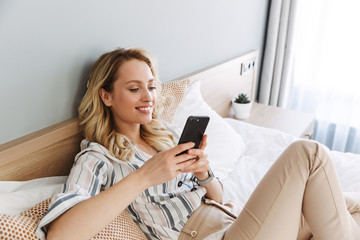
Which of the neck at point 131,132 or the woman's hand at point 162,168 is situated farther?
the neck at point 131,132

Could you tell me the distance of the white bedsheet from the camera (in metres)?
1.62

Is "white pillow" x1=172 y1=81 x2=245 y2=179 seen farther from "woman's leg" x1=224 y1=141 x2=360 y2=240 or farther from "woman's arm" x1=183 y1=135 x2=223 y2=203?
"woman's leg" x1=224 y1=141 x2=360 y2=240

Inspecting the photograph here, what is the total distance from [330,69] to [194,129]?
222 centimetres

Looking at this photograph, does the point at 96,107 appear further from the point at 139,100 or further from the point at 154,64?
the point at 154,64

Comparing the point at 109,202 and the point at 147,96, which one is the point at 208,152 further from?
the point at 109,202

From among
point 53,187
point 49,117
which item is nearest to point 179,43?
point 49,117

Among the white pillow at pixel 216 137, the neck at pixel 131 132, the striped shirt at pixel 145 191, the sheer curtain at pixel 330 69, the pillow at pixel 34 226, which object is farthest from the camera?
the sheer curtain at pixel 330 69

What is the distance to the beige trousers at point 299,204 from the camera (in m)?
1.13

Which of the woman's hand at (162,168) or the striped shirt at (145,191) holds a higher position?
the woman's hand at (162,168)

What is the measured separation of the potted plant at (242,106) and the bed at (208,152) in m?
0.07

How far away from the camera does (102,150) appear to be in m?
1.19

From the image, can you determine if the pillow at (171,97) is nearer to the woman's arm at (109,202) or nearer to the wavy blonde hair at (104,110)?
the wavy blonde hair at (104,110)

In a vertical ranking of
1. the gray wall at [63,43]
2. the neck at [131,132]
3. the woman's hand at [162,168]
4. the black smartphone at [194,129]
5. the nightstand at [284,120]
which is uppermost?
the gray wall at [63,43]

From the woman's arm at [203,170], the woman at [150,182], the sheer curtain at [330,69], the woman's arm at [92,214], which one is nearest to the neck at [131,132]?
the woman at [150,182]
